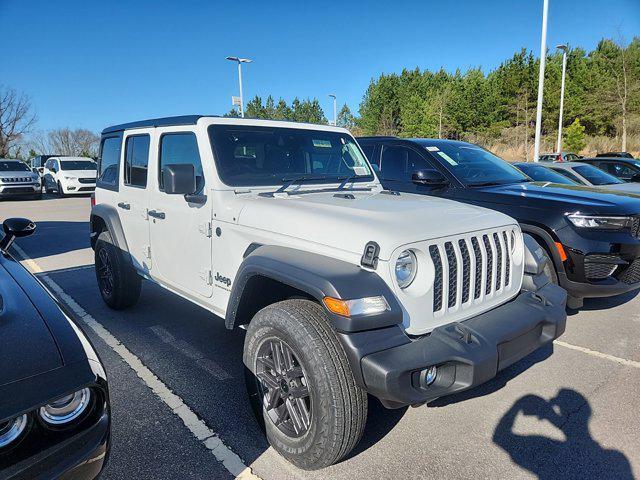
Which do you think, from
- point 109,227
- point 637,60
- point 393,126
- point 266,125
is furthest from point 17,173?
point 393,126

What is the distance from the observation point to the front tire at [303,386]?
2139 mm

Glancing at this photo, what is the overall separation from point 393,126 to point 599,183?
50.8 meters

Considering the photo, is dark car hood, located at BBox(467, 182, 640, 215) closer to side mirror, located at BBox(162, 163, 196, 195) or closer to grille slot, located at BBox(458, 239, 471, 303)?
grille slot, located at BBox(458, 239, 471, 303)

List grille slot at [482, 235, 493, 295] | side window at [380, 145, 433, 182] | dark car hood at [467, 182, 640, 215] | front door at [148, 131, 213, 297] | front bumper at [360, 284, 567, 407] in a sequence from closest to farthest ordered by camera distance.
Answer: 1. front bumper at [360, 284, 567, 407]
2. grille slot at [482, 235, 493, 295]
3. front door at [148, 131, 213, 297]
4. dark car hood at [467, 182, 640, 215]
5. side window at [380, 145, 433, 182]

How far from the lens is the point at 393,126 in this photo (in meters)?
57.5

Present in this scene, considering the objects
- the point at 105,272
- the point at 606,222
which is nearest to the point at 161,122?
the point at 105,272

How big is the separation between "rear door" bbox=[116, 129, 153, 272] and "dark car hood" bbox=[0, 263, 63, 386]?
190cm

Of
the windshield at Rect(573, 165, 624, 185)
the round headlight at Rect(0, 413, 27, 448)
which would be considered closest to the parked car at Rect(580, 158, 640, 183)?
the windshield at Rect(573, 165, 624, 185)

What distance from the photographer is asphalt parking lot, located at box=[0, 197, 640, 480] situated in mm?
2453

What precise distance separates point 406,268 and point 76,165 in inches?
840

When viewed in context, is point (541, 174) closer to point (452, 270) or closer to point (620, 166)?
point (452, 270)

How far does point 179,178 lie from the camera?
9.89ft

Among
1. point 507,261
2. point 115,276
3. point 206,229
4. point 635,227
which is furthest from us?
point 115,276

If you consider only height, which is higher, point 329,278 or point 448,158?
point 448,158
